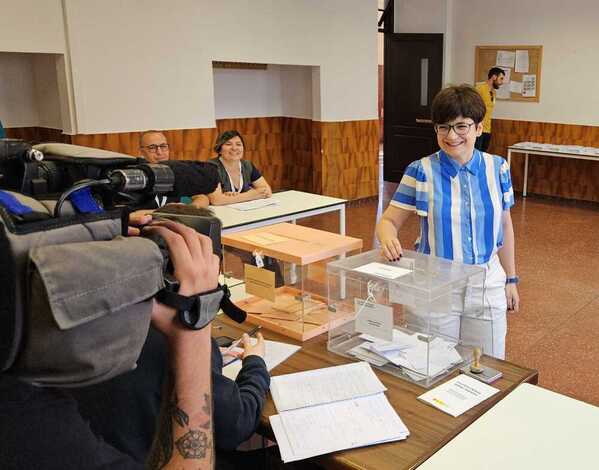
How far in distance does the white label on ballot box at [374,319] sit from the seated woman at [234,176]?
8.30ft

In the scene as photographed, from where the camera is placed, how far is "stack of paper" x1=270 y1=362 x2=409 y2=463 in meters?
1.32

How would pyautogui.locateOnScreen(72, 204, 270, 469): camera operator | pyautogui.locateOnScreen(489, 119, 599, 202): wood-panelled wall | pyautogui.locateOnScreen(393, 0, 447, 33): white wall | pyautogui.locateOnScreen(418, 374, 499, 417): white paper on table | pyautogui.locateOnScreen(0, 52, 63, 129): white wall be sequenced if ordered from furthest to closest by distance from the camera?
pyautogui.locateOnScreen(393, 0, 447, 33): white wall → pyautogui.locateOnScreen(489, 119, 599, 202): wood-panelled wall → pyautogui.locateOnScreen(0, 52, 63, 129): white wall → pyautogui.locateOnScreen(418, 374, 499, 417): white paper on table → pyautogui.locateOnScreen(72, 204, 270, 469): camera operator

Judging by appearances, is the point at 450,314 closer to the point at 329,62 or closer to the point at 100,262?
the point at 100,262

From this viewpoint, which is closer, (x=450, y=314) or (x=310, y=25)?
(x=450, y=314)

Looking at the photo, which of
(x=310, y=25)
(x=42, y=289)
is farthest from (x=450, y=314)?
(x=310, y=25)

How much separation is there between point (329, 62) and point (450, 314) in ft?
18.0

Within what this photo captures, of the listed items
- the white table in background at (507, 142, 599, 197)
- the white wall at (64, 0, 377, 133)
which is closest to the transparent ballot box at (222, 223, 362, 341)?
the white wall at (64, 0, 377, 133)

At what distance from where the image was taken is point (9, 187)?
0.88 m

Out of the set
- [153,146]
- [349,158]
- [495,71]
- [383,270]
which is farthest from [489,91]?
[383,270]

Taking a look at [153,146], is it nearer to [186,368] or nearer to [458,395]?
[458,395]

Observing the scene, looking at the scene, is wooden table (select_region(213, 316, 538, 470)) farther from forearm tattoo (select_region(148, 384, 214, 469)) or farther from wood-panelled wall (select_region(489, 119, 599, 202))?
wood-panelled wall (select_region(489, 119, 599, 202))

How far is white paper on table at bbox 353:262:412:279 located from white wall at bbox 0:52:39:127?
5.06m

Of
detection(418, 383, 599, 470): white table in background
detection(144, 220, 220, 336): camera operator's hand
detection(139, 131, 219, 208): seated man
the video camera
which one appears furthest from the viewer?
detection(418, 383, 599, 470): white table in background

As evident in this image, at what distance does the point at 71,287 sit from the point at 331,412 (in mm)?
965
